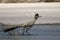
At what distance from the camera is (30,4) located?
1.27 metres

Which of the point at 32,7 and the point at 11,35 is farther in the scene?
the point at 32,7

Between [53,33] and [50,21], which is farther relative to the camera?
[50,21]

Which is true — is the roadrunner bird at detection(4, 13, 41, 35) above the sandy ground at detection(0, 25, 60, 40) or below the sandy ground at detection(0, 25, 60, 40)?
above

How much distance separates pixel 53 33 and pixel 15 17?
29cm

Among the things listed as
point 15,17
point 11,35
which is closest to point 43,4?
point 15,17

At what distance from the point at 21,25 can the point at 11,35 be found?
0.28ft

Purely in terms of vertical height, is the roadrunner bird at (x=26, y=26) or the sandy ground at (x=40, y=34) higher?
the roadrunner bird at (x=26, y=26)

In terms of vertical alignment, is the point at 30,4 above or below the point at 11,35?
A: above

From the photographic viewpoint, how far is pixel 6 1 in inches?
51.8

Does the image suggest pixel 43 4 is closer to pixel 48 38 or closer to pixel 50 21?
pixel 50 21

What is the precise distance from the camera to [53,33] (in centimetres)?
115

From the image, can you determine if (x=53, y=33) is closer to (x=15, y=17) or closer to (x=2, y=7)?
(x=15, y=17)

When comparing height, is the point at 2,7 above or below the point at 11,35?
above

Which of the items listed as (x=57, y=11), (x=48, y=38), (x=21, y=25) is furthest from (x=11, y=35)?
(x=57, y=11)
